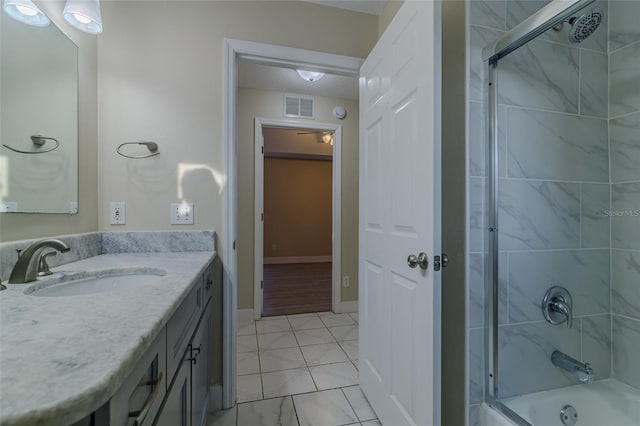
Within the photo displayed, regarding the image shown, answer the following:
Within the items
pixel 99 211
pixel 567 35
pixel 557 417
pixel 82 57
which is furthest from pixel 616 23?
pixel 99 211

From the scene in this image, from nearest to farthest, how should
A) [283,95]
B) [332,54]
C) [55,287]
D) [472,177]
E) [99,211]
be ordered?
[55,287]
[472,177]
[99,211]
[332,54]
[283,95]

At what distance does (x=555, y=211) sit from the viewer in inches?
51.1

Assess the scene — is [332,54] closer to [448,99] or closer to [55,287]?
[448,99]

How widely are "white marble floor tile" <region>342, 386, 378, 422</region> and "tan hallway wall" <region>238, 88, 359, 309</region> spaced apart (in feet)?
4.53

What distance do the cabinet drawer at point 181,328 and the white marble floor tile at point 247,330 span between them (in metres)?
1.54

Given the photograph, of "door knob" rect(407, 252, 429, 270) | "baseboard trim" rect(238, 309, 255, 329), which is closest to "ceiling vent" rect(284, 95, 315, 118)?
"baseboard trim" rect(238, 309, 255, 329)

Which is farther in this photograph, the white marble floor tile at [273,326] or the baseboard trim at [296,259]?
the baseboard trim at [296,259]

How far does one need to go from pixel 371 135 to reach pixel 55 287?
152cm

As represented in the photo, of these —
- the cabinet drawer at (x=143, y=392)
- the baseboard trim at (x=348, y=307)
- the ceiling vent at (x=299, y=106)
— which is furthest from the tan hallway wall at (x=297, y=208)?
the cabinet drawer at (x=143, y=392)

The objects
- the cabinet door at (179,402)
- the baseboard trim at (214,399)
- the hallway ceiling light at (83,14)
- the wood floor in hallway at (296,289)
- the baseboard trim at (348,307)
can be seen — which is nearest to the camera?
the cabinet door at (179,402)

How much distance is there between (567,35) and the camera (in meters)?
1.28

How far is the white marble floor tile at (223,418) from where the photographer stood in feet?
4.78

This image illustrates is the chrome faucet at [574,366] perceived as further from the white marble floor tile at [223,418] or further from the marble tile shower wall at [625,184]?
the white marble floor tile at [223,418]

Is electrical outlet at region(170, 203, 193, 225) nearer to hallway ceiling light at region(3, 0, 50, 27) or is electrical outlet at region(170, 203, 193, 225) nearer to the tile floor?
hallway ceiling light at region(3, 0, 50, 27)
